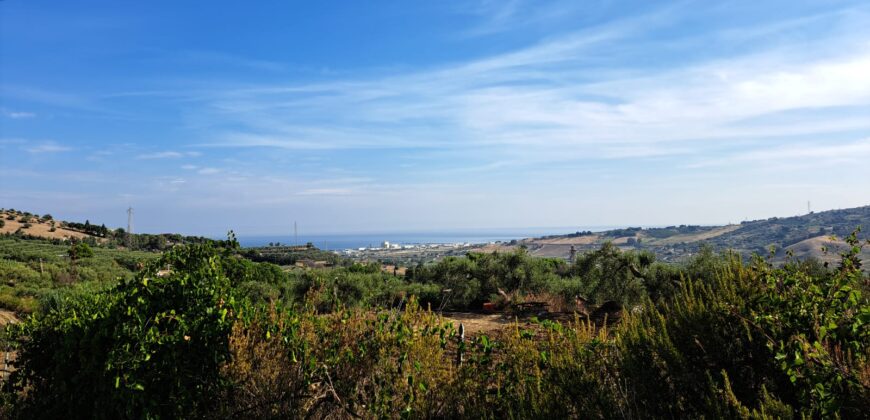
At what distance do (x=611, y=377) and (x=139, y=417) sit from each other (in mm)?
3817

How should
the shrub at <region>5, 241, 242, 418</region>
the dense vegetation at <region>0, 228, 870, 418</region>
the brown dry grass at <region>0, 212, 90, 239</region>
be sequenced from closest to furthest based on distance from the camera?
the dense vegetation at <region>0, 228, 870, 418</region> < the shrub at <region>5, 241, 242, 418</region> < the brown dry grass at <region>0, 212, 90, 239</region>

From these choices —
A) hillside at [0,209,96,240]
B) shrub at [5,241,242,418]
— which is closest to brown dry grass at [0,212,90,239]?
hillside at [0,209,96,240]

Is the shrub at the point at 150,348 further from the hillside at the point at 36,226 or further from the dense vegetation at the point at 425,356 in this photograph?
the hillside at the point at 36,226

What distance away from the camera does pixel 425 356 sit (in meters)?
4.29

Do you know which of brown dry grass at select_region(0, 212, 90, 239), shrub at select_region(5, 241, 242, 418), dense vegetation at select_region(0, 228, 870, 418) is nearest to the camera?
dense vegetation at select_region(0, 228, 870, 418)

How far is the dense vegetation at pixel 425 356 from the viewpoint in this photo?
3.05 meters

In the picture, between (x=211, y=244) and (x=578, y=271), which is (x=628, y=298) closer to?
(x=578, y=271)

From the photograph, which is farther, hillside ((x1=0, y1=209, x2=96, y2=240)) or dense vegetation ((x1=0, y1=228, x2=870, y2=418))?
hillside ((x1=0, y1=209, x2=96, y2=240))

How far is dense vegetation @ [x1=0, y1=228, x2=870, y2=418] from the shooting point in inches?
120

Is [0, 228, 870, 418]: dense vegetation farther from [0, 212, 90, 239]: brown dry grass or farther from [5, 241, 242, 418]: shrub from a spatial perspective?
[0, 212, 90, 239]: brown dry grass

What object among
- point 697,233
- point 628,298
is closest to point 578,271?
point 628,298

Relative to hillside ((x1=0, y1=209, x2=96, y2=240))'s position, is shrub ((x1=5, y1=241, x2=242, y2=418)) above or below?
below

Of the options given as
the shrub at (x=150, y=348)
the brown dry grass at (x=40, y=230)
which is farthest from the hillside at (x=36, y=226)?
the shrub at (x=150, y=348)

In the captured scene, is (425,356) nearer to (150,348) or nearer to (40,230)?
(150,348)
